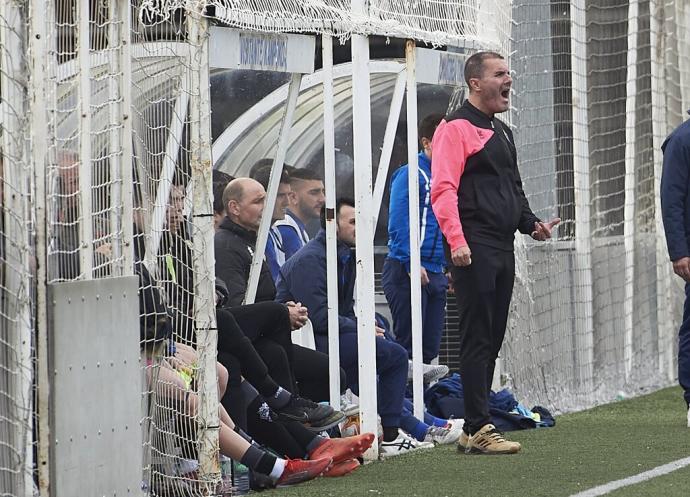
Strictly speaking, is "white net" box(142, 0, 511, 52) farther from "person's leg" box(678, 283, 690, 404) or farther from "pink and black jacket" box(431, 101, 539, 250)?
"person's leg" box(678, 283, 690, 404)

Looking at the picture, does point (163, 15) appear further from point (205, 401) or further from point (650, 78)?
point (650, 78)

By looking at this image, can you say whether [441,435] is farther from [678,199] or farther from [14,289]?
[14,289]

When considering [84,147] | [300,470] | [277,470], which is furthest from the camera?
[300,470]

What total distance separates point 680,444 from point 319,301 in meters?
2.04

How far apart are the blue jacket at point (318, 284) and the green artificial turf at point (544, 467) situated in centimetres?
84

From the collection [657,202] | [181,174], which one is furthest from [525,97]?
[181,174]

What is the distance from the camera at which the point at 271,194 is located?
870 cm

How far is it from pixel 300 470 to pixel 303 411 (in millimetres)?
520

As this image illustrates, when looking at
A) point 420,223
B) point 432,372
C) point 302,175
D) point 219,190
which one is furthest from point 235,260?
point 302,175

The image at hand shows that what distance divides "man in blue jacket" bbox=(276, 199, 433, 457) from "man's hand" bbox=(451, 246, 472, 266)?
0.97m

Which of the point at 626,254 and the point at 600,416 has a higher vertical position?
the point at 626,254

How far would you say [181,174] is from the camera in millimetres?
6945

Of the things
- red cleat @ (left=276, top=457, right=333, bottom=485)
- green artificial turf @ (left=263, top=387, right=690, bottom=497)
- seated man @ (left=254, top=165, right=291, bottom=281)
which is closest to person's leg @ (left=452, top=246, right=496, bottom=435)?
green artificial turf @ (left=263, top=387, right=690, bottom=497)

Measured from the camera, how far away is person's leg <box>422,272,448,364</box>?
9961 millimetres
